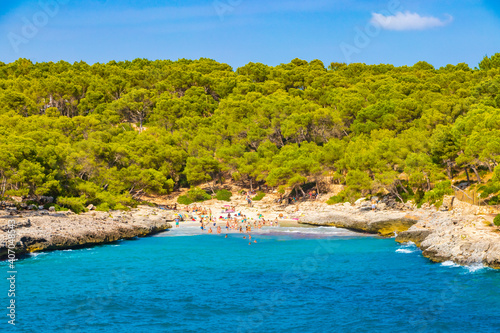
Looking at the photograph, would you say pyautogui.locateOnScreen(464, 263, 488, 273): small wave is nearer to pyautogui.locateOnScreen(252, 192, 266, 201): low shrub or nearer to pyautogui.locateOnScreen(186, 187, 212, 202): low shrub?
pyautogui.locateOnScreen(252, 192, 266, 201): low shrub

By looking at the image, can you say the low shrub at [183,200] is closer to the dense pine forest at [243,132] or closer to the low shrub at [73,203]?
the dense pine forest at [243,132]

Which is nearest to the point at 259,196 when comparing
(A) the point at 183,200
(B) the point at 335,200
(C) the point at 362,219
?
(A) the point at 183,200

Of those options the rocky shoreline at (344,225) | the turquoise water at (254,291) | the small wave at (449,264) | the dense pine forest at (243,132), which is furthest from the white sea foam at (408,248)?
the dense pine forest at (243,132)

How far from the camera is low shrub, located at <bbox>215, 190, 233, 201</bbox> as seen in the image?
73244 mm

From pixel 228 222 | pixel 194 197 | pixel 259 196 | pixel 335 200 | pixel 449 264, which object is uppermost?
pixel 194 197

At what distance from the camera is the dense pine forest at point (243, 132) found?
54.2 metres

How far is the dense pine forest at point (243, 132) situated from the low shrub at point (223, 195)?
3.97 metres

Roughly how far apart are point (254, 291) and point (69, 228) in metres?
24.0

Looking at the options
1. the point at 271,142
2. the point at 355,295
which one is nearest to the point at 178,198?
the point at 271,142

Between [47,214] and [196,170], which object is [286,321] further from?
[196,170]

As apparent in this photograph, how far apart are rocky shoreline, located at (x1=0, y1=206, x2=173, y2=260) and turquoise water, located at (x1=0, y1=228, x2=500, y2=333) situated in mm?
1575

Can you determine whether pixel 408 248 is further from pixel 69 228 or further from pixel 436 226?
pixel 69 228

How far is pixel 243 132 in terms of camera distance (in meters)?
83.7

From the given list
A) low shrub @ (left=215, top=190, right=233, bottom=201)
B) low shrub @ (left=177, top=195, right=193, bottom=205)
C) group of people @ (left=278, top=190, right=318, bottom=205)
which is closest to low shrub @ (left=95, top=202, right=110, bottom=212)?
low shrub @ (left=177, top=195, right=193, bottom=205)
